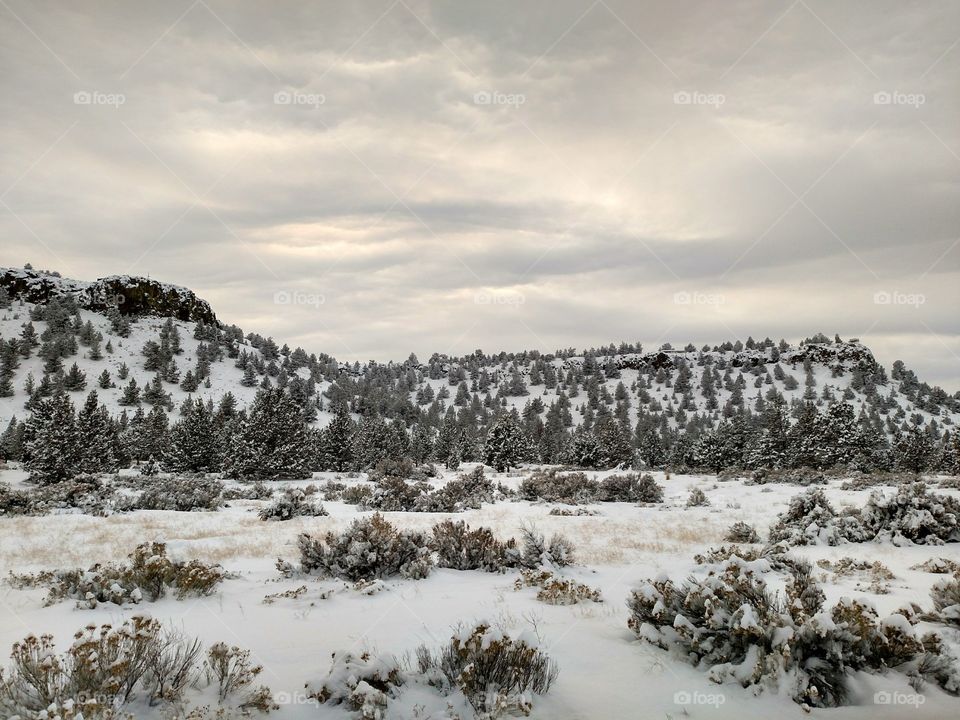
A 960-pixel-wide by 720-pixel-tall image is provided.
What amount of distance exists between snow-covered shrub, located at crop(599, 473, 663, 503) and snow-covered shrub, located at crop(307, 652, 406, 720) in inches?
776

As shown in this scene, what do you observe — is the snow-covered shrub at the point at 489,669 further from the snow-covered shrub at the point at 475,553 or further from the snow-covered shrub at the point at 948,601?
the snow-covered shrub at the point at 948,601

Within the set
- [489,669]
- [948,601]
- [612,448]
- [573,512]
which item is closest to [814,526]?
[948,601]

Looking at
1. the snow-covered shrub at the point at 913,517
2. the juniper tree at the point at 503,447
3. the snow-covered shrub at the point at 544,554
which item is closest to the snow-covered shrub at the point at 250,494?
the snow-covered shrub at the point at 544,554

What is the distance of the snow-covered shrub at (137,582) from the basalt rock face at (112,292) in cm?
11083

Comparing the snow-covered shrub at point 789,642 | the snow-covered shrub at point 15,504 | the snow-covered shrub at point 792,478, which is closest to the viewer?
the snow-covered shrub at point 789,642

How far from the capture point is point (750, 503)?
1972 centimetres

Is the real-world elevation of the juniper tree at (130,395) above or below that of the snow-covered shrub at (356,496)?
above

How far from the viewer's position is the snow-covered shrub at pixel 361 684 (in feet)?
12.5

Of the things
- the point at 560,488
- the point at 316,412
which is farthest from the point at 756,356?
the point at 560,488

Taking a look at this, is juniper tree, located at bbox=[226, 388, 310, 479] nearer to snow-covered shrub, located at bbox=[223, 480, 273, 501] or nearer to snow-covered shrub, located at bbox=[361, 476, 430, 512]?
snow-covered shrub, located at bbox=[223, 480, 273, 501]

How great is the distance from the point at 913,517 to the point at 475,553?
9.44 m

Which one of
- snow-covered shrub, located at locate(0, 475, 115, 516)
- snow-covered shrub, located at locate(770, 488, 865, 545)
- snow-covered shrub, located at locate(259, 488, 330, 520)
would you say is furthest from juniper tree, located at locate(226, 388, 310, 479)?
snow-covered shrub, located at locate(770, 488, 865, 545)

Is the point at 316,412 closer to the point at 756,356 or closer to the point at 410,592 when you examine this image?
the point at 410,592

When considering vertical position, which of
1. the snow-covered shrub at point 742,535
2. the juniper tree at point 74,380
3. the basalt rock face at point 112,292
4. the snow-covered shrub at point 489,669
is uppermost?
the basalt rock face at point 112,292
